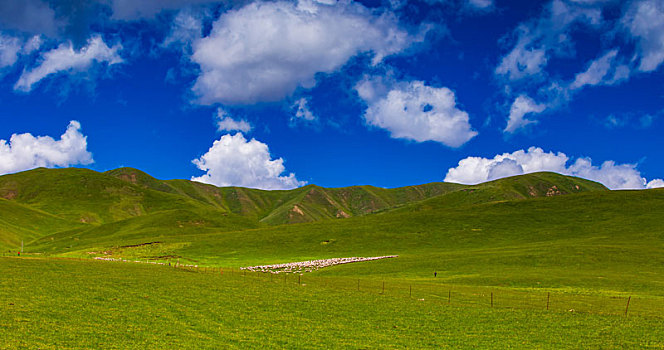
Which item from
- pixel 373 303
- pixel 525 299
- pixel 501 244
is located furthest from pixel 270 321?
pixel 501 244

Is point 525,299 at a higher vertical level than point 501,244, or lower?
lower

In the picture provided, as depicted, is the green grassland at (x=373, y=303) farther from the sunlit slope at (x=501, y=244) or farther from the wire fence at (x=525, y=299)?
the sunlit slope at (x=501, y=244)

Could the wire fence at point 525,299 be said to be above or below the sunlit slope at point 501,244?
below

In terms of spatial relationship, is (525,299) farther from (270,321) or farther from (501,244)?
(501,244)

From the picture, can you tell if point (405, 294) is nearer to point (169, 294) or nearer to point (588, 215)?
point (169, 294)

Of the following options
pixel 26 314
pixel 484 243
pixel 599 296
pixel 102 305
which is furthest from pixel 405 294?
pixel 484 243

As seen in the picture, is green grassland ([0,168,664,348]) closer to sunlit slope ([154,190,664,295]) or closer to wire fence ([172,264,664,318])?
wire fence ([172,264,664,318])

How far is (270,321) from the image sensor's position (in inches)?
1451

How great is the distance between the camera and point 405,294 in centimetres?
5528

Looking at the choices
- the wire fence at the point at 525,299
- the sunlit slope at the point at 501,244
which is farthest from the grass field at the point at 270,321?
the sunlit slope at the point at 501,244

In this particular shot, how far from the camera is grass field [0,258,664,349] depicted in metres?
29.8

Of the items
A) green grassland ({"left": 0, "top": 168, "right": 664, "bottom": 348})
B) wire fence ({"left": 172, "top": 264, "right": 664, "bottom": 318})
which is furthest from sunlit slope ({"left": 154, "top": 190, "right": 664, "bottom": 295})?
wire fence ({"left": 172, "top": 264, "right": 664, "bottom": 318})

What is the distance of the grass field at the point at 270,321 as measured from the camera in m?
29.8

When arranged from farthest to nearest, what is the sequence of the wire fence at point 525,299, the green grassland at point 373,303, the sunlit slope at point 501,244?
the sunlit slope at point 501,244
the wire fence at point 525,299
the green grassland at point 373,303
